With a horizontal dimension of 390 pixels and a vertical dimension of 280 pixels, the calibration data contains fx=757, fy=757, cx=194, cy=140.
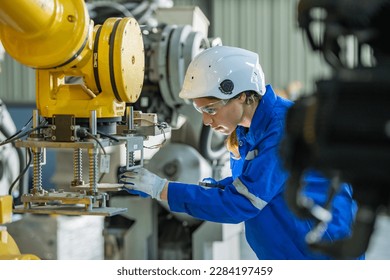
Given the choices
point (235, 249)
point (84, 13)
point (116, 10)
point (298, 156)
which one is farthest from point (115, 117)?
point (235, 249)

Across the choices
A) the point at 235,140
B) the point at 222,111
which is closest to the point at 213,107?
the point at 222,111

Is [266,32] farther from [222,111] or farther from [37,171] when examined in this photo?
[37,171]

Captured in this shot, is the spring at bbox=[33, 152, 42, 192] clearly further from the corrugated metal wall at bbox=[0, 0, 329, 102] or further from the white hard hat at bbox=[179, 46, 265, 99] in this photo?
the corrugated metal wall at bbox=[0, 0, 329, 102]

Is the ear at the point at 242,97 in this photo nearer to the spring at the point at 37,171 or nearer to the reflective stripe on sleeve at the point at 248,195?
the reflective stripe on sleeve at the point at 248,195

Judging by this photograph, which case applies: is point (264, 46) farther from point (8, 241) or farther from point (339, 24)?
point (339, 24)

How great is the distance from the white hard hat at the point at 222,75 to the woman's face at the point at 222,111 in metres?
0.04

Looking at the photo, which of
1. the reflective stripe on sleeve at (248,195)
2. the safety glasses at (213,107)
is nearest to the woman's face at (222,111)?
the safety glasses at (213,107)

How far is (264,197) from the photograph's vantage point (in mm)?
2686

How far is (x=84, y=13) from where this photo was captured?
95.9 inches

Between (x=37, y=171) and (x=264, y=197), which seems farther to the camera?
(x=264, y=197)

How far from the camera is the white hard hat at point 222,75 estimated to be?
2.76 m

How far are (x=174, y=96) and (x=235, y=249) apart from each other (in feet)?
4.60

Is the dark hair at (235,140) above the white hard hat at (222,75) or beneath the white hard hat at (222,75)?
beneath

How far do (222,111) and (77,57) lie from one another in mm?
603
